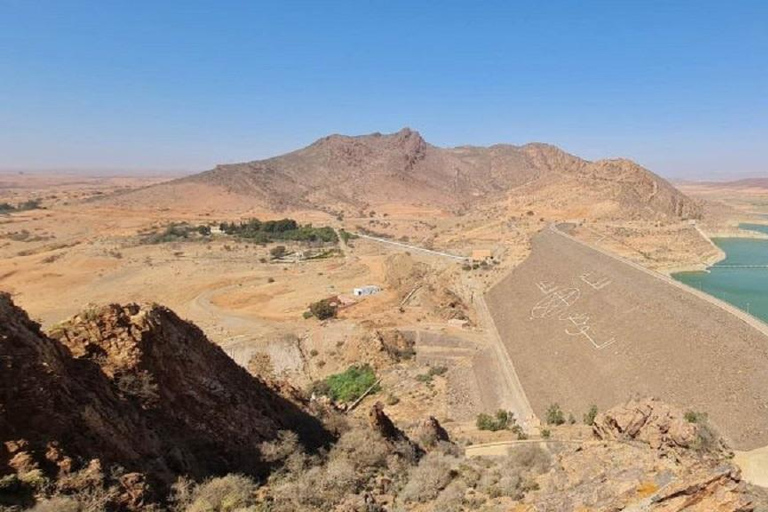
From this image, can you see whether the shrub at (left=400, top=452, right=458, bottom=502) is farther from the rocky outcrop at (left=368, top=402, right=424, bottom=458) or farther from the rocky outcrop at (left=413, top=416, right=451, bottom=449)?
the rocky outcrop at (left=413, top=416, right=451, bottom=449)

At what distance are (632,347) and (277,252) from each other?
49347mm

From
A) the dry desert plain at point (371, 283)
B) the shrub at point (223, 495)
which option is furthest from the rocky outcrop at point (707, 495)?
the dry desert plain at point (371, 283)

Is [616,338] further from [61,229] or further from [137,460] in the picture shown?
[61,229]

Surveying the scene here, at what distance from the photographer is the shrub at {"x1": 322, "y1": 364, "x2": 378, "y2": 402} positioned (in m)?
27.8

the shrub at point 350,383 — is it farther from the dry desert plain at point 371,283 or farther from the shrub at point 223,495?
the shrub at point 223,495

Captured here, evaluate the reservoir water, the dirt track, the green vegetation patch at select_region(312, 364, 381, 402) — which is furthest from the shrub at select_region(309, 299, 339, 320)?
the reservoir water

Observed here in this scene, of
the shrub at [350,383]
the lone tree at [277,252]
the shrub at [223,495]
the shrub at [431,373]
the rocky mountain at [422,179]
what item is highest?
the rocky mountain at [422,179]

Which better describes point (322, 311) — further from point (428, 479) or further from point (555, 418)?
point (428, 479)

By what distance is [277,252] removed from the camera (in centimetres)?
6869

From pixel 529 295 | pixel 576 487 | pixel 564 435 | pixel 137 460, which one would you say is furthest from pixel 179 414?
pixel 529 295

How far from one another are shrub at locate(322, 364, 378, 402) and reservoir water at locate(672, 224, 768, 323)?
27064 millimetres

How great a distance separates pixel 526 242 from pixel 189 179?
341 ft

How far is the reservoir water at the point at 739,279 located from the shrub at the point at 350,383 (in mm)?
27064

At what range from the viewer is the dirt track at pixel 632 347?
2081 centimetres
